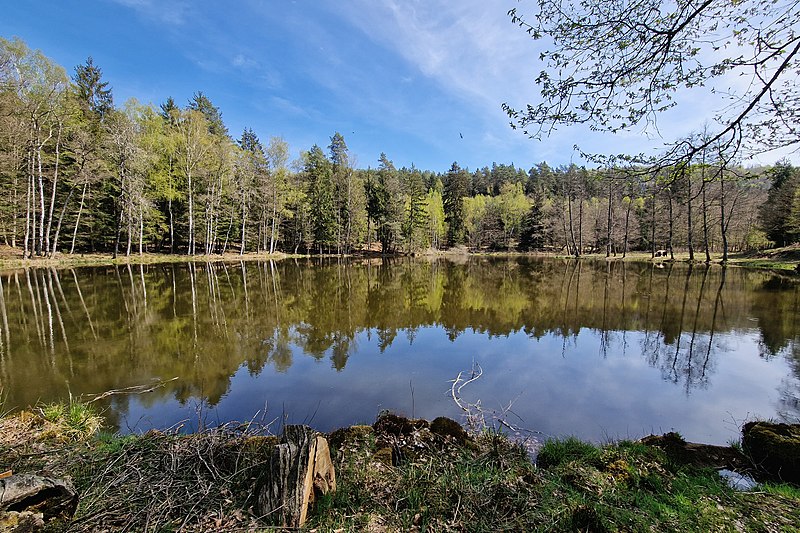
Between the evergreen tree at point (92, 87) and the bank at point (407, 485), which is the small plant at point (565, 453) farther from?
the evergreen tree at point (92, 87)

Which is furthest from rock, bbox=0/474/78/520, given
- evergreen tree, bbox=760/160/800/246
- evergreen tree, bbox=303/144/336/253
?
evergreen tree, bbox=760/160/800/246

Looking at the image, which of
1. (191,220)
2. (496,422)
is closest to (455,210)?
(191,220)

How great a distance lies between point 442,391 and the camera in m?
6.32

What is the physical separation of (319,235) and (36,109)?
28266 millimetres

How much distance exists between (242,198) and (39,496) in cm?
3992

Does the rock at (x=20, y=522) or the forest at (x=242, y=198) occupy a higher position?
the forest at (x=242, y=198)

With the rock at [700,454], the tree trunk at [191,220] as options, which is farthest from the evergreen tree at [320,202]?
the rock at [700,454]

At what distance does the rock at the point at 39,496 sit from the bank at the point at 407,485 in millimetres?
55

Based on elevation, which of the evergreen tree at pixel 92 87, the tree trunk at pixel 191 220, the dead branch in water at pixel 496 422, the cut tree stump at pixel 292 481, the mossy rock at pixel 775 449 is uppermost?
the evergreen tree at pixel 92 87

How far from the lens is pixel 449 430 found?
4.32 m

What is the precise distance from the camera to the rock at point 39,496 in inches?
85.1

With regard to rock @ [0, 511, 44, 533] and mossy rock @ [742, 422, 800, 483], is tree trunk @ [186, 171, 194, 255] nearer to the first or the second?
rock @ [0, 511, 44, 533]

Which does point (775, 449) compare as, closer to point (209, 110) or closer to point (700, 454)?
point (700, 454)

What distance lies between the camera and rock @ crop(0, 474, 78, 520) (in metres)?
2.16
